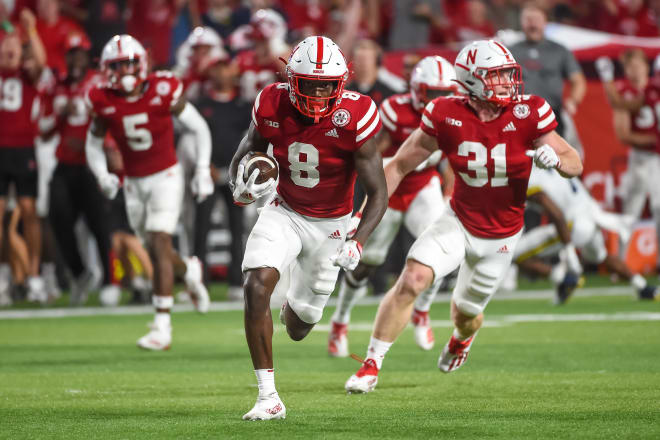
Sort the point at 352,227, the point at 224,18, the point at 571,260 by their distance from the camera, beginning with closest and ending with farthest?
the point at 352,227 < the point at 571,260 < the point at 224,18

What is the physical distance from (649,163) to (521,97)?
7417mm

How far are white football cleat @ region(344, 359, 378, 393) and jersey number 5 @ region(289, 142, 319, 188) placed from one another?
1.06 m

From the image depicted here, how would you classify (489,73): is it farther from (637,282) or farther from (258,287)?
(637,282)

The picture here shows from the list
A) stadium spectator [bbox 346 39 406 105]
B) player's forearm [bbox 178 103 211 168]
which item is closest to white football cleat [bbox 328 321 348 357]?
player's forearm [bbox 178 103 211 168]

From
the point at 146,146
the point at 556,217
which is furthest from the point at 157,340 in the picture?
the point at 556,217

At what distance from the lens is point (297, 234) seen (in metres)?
5.97

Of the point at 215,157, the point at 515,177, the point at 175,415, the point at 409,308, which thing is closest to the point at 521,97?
the point at 515,177

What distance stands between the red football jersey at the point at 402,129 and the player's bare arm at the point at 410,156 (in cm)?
172

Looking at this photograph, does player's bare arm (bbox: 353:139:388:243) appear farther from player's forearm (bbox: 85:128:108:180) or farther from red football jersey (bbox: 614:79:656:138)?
red football jersey (bbox: 614:79:656:138)

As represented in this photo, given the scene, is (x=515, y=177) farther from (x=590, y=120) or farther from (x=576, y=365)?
(x=590, y=120)

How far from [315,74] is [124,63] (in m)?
3.35

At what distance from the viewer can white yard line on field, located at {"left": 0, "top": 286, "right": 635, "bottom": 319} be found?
37.6 feet

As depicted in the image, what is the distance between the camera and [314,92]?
222 inches

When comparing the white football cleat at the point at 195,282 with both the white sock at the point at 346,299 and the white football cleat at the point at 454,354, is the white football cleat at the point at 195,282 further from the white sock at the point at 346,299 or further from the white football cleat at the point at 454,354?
the white football cleat at the point at 454,354
